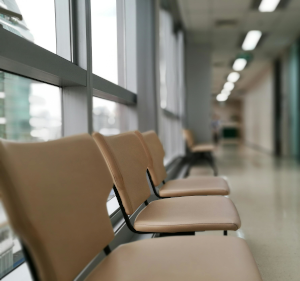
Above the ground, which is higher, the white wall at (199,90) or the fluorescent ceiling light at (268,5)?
the fluorescent ceiling light at (268,5)

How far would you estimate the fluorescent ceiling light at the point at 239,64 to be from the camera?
9127mm

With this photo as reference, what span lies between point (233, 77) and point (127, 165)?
38.3 ft

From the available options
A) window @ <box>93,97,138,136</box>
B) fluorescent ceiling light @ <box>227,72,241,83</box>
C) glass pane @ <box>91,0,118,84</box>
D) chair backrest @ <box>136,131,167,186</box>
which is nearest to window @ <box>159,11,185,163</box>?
window @ <box>93,97,138,136</box>

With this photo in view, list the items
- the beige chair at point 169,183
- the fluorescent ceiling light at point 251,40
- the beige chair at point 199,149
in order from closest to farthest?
the beige chair at point 169,183, the beige chair at point 199,149, the fluorescent ceiling light at point 251,40

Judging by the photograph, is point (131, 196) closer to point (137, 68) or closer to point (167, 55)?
point (137, 68)

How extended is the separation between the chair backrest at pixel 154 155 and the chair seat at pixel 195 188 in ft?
0.30

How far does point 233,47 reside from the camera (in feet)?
26.1

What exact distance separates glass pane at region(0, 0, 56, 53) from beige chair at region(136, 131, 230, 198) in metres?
0.71

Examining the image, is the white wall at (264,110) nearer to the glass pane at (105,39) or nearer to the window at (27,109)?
the glass pane at (105,39)

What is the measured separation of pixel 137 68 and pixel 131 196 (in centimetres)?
186

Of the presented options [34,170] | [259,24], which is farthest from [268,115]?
[34,170]

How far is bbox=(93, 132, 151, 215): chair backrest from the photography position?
48.4 inches

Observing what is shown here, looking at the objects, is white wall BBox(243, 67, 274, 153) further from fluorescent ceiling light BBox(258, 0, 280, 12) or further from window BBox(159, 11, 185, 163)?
fluorescent ceiling light BBox(258, 0, 280, 12)

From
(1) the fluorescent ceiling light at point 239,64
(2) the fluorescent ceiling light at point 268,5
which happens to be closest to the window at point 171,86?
(2) the fluorescent ceiling light at point 268,5
